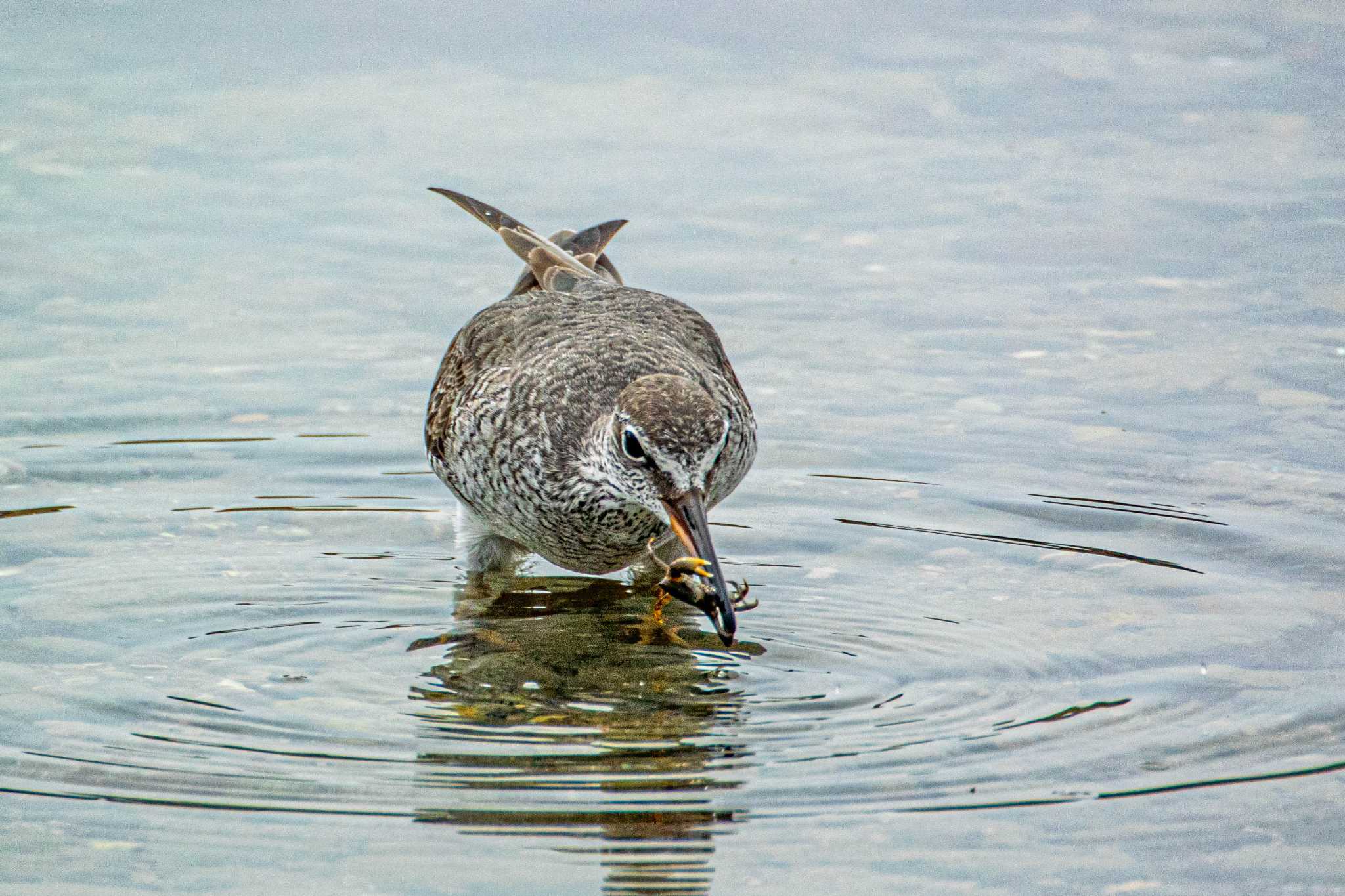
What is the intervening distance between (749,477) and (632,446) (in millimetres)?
2656

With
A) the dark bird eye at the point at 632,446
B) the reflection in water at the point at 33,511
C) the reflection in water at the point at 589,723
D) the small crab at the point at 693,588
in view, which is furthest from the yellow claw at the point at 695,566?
the reflection in water at the point at 33,511

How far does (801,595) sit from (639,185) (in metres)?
5.60

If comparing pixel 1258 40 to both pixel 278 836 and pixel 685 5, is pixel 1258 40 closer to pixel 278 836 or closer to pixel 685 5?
pixel 685 5

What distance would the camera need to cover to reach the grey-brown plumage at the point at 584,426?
6336 mm

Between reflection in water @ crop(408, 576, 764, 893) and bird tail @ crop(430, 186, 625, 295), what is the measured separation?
1.44 meters

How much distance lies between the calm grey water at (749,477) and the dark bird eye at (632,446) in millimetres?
886

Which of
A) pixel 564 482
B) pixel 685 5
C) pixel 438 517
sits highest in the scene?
pixel 685 5

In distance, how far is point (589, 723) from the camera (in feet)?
20.7

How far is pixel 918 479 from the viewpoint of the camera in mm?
8852

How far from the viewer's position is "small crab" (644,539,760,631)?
6.18 meters

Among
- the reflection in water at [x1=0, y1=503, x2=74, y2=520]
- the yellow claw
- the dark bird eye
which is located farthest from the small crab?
the reflection in water at [x1=0, y1=503, x2=74, y2=520]

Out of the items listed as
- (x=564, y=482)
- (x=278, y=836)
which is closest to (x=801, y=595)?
(x=564, y=482)

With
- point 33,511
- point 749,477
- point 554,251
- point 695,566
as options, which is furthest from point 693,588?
point 33,511

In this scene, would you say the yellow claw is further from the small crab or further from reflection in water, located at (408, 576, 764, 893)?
reflection in water, located at (408, 576, 764, 893)
